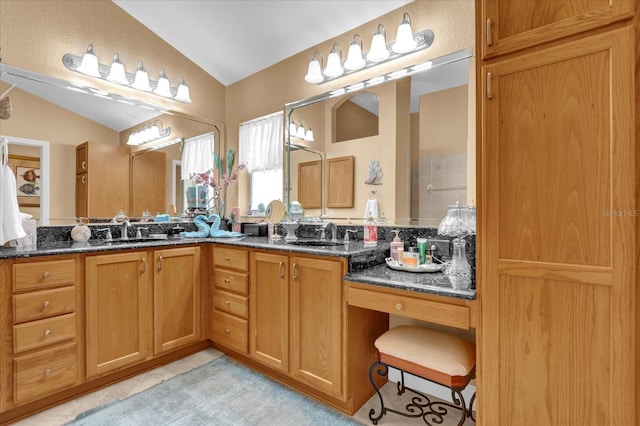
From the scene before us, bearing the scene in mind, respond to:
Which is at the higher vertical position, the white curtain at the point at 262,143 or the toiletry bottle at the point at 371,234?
the white curtain at the point at 262,143

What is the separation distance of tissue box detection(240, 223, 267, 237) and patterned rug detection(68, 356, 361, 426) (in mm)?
1240

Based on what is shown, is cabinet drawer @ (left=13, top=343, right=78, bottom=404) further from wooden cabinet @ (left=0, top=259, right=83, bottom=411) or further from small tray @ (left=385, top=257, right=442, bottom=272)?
small tray @ (left=385, top=257, right=442, bottom=272)

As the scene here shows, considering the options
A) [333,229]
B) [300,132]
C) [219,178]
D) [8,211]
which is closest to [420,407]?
[333,229]

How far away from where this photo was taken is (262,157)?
3133mm

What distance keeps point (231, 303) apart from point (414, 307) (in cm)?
139

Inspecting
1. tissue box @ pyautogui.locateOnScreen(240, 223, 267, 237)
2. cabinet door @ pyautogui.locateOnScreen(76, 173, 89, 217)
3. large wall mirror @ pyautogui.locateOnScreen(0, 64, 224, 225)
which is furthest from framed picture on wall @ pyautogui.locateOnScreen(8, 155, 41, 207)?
tissue box @ pyautogui.locateOnScreen(240, 223, 267, 237)

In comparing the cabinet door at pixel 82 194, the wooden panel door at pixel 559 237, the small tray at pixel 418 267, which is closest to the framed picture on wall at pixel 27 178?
the cabinet door at pixel 82 194

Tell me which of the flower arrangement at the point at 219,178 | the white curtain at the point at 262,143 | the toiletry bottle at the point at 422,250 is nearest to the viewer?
the toiletry bottle at the point at 422,250

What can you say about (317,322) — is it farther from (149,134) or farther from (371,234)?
(149,134)

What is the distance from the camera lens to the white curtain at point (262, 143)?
301 centimetres

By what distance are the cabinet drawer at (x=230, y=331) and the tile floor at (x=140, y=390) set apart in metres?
0.21

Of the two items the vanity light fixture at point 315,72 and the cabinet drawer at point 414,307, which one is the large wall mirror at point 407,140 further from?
the cabinet drawer at point 414,307

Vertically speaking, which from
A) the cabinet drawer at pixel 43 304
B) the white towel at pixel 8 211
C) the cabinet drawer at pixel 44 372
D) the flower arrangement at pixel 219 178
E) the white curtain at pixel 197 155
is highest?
the white curtain at pixel 197 155

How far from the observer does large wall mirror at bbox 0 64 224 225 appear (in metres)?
2.16
